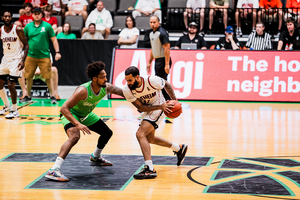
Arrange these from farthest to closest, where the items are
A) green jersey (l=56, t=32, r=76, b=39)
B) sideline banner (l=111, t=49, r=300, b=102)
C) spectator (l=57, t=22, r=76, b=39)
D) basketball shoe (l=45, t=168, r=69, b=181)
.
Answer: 1. green jersey (l=56, t=32, r=76, b=39)
2. spectator (l=57, t=22, r=76, b=39)
3. sideline banner (l=111, t=49, r=300, b=102)
4. basketball shoe (l=45, t=168, r=69, b=181)

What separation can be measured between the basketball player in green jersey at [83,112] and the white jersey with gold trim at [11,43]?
4.18m

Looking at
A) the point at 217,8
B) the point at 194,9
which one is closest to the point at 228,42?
the point at 217,8

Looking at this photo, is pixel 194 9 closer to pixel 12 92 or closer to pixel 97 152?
pixel 12 92

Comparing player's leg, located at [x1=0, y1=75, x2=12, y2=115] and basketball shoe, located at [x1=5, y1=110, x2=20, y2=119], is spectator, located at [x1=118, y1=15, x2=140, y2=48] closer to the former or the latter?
player's leg, located at [x1=0, y1=75, x2=12, y2=115]

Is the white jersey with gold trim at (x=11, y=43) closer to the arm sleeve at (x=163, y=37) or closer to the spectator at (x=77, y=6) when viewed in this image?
the arm sleeve at (x=163, y=37)

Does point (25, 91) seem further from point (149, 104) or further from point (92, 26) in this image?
point (149, 104)

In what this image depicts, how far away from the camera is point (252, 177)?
4902 mm

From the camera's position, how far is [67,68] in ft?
44.4

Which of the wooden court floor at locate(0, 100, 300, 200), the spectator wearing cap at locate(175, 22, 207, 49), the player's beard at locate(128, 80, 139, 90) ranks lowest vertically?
the wooden court floor at locate(0, 100, 300, 200)

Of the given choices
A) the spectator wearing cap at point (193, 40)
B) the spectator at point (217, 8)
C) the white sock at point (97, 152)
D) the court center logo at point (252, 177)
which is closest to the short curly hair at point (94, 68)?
the white sock at point (97, 152)

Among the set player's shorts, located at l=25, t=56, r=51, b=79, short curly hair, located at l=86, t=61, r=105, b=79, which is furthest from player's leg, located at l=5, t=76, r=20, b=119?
short curly hair, located at l=86, t=61, r=105, b=79

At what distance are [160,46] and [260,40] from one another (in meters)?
4.23

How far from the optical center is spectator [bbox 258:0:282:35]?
13836 millimetres

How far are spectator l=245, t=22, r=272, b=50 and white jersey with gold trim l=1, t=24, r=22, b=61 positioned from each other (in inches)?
247
